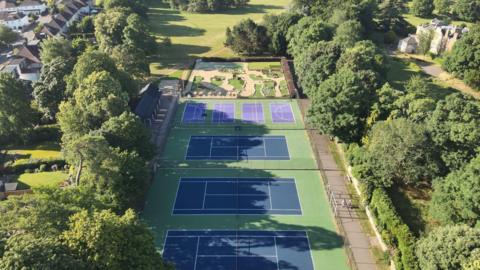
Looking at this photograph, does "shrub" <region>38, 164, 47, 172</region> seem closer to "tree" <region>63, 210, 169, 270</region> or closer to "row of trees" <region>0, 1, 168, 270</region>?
"row of trees" <region>0, 1, 168, 270</region>

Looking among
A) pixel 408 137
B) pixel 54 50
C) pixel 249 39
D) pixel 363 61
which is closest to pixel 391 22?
pixel 249 39

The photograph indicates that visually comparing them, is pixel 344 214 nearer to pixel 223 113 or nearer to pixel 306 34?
pixel 223 113

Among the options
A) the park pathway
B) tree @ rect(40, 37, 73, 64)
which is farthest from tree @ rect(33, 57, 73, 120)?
the park pathway

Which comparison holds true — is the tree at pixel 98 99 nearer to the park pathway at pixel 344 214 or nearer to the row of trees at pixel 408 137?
the row of trees at pixel 408 137

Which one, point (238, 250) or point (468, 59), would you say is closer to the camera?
point (238, 250)

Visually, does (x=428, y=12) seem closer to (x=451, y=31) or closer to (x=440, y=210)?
(x=451, y=31)

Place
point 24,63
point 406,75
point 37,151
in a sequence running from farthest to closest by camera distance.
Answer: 1. point 24,63
2. point 406,75
3. point 37,151
